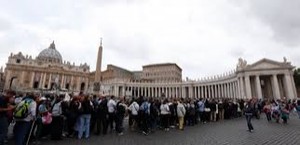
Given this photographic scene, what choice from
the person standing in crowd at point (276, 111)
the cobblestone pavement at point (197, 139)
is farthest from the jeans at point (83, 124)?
the person standing in crowd at point (276, 111)

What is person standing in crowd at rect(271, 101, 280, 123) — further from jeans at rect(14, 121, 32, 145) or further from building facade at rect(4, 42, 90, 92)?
building facade at rect(4, 42, 90, 92)

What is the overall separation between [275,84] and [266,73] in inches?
114

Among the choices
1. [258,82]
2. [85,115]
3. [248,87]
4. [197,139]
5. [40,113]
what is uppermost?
[258,82]

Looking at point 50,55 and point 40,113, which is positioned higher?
point 50,55

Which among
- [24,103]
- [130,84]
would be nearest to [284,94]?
[130,84]

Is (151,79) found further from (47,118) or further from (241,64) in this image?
(47,118)

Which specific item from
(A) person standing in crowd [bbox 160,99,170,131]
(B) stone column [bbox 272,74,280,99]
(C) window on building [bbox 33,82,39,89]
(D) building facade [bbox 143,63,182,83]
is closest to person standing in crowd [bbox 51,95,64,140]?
(A) person standing in crowd [bbox 160,99,170,131]

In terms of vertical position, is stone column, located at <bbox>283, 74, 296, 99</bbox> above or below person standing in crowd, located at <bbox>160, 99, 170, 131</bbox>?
above

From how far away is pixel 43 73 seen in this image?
73.8m

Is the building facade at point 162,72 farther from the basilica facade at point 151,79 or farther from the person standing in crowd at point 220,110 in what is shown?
the person standing in crowd at point 220,110

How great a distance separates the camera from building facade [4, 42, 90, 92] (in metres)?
69.2

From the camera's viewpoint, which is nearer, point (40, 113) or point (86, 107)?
point (40, 113)

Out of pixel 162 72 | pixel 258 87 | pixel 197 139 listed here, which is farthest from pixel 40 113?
pixel 162 72

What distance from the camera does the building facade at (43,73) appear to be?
69.2 metres
